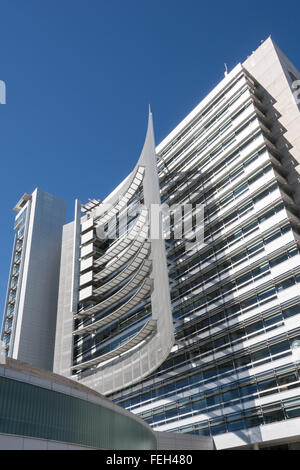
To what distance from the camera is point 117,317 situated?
186 feet

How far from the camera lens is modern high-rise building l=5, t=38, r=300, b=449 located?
37.2 m

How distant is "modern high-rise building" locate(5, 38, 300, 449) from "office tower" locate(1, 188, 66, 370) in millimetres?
6345

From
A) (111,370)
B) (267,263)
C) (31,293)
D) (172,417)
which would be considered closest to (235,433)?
(172,417)

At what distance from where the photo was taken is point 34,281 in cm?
7338

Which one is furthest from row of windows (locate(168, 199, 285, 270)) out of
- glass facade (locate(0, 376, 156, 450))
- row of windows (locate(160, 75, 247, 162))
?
glass facade (locate(0, 376, 156, 450))

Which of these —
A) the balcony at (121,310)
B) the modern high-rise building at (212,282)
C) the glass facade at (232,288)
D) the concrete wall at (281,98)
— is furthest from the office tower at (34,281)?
the concrete wall at (281,98)

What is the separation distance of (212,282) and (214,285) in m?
0.63

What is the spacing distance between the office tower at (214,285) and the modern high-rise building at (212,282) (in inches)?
5.6

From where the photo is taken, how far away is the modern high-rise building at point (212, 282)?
37.2 metres

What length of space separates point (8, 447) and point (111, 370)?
39.4m

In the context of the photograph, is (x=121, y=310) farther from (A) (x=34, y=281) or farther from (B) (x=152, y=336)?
(A) (x=34, y=281)

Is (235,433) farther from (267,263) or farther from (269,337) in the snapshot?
(267,263)

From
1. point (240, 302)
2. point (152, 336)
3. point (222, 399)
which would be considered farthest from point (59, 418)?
point (152, 336)

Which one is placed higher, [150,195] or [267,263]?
[150,195]
